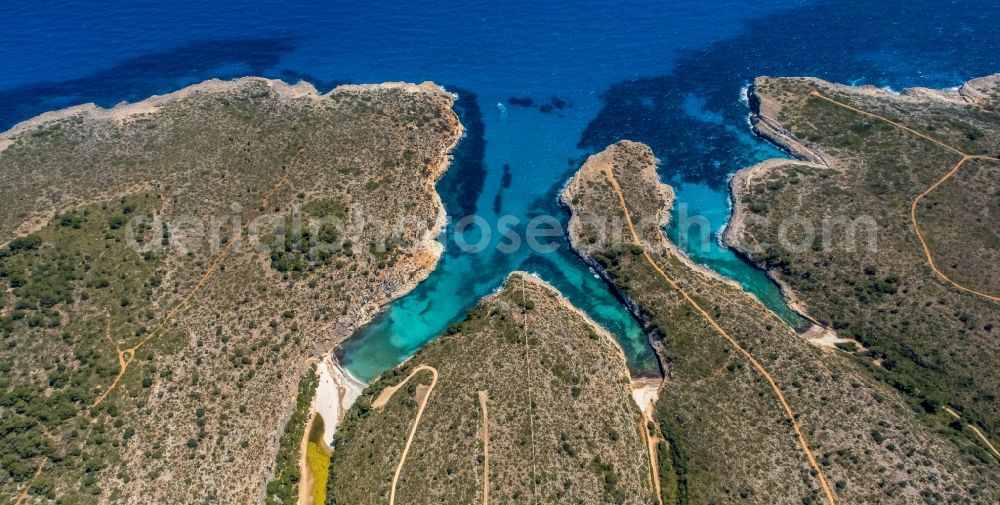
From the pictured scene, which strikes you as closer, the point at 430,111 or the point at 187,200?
the point at 187,200

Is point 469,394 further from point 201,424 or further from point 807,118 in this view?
point 807,118

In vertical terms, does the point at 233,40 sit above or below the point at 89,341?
above

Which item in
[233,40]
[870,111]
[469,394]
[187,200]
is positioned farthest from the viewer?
[233,40]

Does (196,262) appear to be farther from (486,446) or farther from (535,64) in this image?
(535,64)

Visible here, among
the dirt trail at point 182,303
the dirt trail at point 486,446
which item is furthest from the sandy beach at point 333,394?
the dirt trail at point 182,303

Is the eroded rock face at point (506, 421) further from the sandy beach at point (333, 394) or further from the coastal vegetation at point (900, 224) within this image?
the coastal vegetation at point (900, 224)

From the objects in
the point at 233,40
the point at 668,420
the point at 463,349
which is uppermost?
the point at 233,40

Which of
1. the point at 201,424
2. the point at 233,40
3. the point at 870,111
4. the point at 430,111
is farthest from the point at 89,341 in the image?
the point at 870,111

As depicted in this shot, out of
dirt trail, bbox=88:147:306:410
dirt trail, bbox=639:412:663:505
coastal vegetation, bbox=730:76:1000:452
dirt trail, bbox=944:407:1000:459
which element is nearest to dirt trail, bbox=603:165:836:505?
coastal vegetation, bbox=730:76:1000:452
